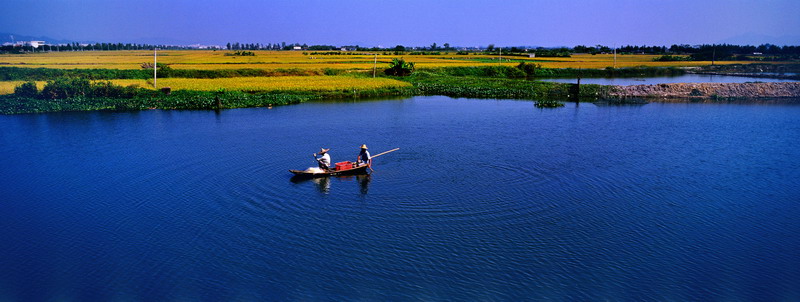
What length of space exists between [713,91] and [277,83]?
3702cm

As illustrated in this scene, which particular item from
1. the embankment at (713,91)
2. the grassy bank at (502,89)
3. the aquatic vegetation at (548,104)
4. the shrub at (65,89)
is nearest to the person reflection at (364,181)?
the aquatic vegetation at (548,104)

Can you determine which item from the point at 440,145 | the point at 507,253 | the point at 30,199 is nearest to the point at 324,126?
the point at 440,145

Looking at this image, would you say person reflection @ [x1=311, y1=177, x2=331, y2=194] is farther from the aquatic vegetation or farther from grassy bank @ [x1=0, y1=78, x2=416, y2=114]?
the aquatic vegetation

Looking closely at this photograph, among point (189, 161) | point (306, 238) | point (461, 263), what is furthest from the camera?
point (189, 161)

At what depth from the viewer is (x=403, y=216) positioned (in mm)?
14234

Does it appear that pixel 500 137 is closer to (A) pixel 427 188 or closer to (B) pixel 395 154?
(B) pixel 395 154

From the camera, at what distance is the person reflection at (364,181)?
16688mm

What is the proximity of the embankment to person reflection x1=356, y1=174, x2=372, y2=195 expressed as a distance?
99.4 ft

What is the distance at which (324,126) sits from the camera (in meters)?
28.0

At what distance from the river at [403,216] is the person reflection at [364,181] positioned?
0.41 ft

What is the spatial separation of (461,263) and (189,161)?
1315cm

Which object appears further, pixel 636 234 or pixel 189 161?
pixel 189 161

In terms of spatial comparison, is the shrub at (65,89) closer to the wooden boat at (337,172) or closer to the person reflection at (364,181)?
the wooden boat at (337,172)

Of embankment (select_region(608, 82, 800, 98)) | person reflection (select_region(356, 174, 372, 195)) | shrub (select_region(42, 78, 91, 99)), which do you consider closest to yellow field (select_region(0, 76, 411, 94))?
shrub (select_region(42, 78, 91, 99))
